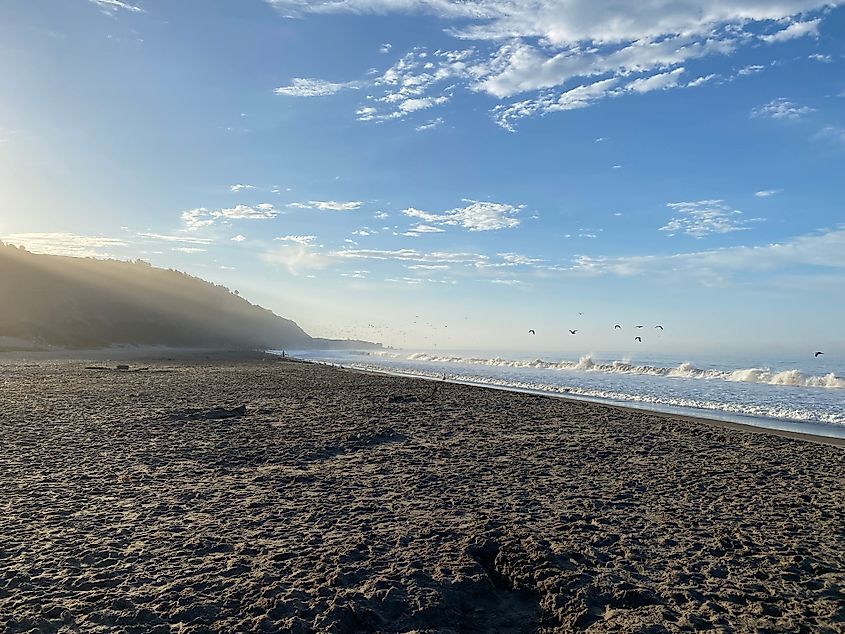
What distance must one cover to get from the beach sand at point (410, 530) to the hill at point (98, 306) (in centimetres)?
6546

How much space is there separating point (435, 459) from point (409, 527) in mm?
3941

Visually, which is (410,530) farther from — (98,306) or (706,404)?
(98,306)

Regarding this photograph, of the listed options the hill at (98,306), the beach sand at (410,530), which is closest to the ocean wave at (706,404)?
the beach sand at (410,530)

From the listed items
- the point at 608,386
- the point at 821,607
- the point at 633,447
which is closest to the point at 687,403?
the point at 608,386

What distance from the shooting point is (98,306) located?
10156 cm

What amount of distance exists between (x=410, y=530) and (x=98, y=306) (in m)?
111

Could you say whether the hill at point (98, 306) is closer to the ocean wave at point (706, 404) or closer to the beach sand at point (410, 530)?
the ocean wave at point (706, 404)

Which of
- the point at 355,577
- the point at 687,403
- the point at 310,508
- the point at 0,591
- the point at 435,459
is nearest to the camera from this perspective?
the point at 0,591

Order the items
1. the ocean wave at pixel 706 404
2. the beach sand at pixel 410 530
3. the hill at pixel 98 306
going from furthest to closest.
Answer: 1. the hill at pixel 98 306
2. the ocean wave at pixel 706 404
3. the beach sand at pixel 410 530

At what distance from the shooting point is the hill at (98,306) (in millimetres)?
76625

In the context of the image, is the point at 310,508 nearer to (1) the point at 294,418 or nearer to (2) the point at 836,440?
(1) the point at 294,418

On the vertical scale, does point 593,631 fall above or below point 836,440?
below

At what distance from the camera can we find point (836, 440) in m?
14.1

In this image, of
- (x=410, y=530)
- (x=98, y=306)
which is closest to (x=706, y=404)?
(x=410, y=530)
